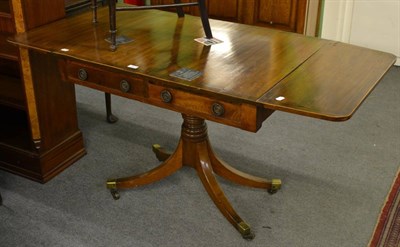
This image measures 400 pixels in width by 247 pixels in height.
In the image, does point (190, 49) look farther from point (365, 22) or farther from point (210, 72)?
point (365, 22)

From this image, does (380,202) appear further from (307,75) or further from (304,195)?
(307,75)

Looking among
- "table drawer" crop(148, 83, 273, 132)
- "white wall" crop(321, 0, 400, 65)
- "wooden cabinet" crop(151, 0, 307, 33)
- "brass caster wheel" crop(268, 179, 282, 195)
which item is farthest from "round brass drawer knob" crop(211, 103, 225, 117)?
"white wall" crop(321, 0, 400, 65)

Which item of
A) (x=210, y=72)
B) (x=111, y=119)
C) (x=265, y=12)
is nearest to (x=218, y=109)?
(x=210, y=72)

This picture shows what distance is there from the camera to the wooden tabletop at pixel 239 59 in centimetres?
165

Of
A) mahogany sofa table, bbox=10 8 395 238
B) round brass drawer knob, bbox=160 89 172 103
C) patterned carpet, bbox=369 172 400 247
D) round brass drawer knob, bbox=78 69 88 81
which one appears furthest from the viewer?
patterned carpet, bbox=369 172 400 247

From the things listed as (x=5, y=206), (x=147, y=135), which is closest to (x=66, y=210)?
(x=5, y=206)

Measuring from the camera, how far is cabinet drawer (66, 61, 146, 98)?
191 centimetres

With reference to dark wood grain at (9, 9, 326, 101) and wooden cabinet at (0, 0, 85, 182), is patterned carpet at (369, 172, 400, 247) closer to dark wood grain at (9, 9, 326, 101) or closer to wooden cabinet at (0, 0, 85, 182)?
dark wood grain at (9, 9, 326, 101)

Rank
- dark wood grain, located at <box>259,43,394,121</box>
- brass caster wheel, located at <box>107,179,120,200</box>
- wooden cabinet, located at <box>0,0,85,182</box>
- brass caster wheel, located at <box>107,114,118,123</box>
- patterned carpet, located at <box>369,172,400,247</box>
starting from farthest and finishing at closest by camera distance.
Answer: brass caster wheel, located at <box>107,114,118,123</box>
brass caster wheel, located at <box>107,179,120,200</box>
wooden cabinet, located at <box>0,0,85,182</box>
patterned carpet, located at <box>369,172,400,247</box>
dark wood grain, located at <box>259,43,394,121</box>

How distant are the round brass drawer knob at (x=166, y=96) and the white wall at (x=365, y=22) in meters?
2.37

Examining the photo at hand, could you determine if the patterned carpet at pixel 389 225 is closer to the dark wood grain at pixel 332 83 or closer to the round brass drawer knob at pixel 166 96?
the dark wood grain at pixel 332 83

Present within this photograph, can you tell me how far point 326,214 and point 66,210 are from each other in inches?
44.7

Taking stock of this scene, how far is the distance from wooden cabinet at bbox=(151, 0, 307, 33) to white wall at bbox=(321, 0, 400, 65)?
44 cm

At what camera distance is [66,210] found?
2.32 m
